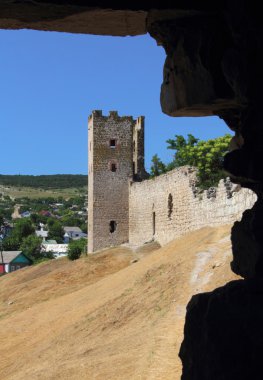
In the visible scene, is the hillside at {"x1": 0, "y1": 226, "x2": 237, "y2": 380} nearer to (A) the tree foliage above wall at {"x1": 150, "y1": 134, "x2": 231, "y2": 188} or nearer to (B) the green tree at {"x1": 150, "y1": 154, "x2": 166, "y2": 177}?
(A) the tree foliage above wall at {"x1": 150, "y1": 134, "x2": 231, "y2": 188}

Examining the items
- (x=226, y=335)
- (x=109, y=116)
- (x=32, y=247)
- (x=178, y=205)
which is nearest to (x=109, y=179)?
(x=109, y=116)

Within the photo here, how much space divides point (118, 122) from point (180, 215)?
1435 cm

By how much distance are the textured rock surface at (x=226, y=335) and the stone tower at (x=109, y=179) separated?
3716 centimetres

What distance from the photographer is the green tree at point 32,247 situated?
9055cm

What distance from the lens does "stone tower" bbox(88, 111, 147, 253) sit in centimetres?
4194

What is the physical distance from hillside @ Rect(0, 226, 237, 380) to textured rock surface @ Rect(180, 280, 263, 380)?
21.4ft

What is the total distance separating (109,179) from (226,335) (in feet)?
125

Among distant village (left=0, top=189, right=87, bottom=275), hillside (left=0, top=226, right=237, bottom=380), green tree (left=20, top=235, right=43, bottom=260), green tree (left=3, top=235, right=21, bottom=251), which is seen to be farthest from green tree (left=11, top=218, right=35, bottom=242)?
hillside (left=0, top=226, right=237, bottom=380)

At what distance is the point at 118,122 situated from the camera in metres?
42.8

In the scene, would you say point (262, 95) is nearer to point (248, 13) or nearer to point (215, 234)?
point (248, 13)

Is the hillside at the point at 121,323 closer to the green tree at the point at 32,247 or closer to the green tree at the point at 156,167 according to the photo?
the green tree at the point at 156,167

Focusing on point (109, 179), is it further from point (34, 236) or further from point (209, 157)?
point (34, 236)

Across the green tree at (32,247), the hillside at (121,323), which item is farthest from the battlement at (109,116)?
the green tree at (32,247)

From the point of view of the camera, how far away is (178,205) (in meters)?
30.4
